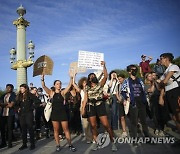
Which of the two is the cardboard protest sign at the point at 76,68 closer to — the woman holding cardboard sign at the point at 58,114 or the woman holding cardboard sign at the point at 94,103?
the woman holding cardboard sign at the point at 58,114

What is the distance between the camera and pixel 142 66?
11.4 metres

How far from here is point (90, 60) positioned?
6.80 metres

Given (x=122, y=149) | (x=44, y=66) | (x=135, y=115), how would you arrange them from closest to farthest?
(x=122, y=149), (x=135, y=115), (x=44, y=66)

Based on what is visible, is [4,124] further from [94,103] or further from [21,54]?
[21,54]

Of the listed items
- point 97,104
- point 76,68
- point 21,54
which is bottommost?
point 97,104

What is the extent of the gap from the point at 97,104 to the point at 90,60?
1366 mm

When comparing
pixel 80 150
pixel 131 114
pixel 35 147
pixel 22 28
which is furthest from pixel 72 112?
pixel 22 28

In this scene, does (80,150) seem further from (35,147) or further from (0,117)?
(0,117)

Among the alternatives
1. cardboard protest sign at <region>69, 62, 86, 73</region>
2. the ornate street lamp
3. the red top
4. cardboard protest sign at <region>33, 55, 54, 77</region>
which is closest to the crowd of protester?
cardboard protest sign at <region>69, 62, 86, 73</region>

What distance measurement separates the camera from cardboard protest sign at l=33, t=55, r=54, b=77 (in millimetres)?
7473

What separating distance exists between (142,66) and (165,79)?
6.07m

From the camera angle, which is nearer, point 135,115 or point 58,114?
point 135,115

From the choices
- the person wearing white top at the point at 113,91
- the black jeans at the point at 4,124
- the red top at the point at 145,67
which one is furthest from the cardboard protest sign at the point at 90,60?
the red top at the point at 145,67

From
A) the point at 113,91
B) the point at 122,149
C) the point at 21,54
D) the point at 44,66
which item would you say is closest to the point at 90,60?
the point at 44,66
